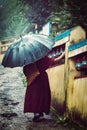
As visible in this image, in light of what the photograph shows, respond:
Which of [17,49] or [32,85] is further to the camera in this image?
[32,85]

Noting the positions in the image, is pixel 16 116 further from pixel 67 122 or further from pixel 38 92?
pixel 67 122

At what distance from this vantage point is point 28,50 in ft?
18.5

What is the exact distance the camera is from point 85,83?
5.21m

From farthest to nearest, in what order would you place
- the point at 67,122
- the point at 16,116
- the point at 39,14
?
the point at 39,14, the point at 16,116, the point at 67,122

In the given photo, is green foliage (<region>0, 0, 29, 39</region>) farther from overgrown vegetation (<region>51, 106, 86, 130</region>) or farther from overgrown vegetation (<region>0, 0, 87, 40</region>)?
overgrown vegetation (<region>51, 106, 86, 130</region>)

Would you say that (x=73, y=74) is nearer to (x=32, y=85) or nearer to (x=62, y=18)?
(x=32, y=85)

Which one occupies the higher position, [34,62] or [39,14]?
[39,14]

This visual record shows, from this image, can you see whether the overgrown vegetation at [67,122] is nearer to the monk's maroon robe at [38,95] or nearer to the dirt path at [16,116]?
the dirt path at [16,116]

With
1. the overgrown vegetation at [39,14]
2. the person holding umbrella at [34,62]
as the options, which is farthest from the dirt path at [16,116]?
the overgrown vegetation at [39,14]

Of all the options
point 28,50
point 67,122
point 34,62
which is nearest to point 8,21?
point 34,62

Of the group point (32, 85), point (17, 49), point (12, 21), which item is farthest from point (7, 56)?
point (12, 21)

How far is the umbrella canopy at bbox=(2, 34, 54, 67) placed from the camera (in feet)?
18.1

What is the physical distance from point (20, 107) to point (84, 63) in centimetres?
281

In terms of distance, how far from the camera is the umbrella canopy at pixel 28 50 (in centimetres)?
553
